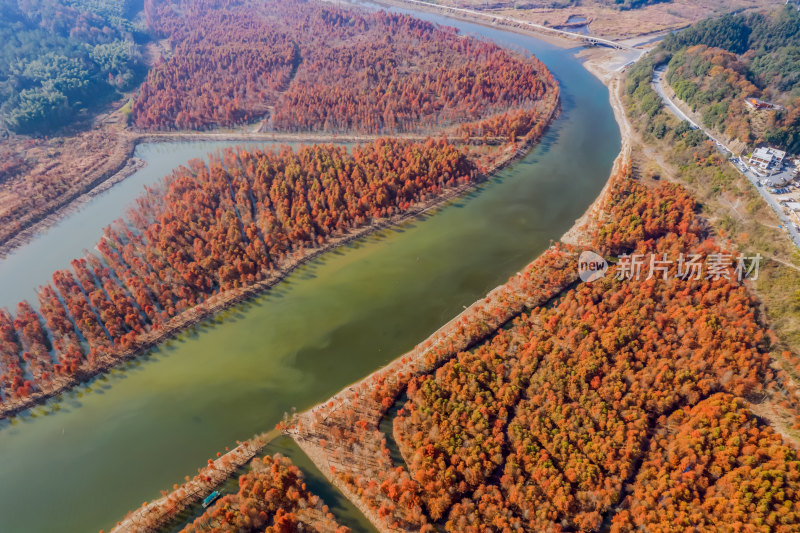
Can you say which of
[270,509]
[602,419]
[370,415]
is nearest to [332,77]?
[370,415]

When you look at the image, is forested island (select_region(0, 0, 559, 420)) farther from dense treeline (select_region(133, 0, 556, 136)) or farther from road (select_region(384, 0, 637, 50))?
road (select_region(384, 0, 637, 50))

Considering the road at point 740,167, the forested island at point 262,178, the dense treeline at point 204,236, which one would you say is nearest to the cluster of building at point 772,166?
the road at point 740,167

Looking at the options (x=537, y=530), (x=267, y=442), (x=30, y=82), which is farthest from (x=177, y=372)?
(x=30, y=82)

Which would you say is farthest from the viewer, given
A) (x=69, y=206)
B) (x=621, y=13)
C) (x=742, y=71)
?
(x=621, y=13)

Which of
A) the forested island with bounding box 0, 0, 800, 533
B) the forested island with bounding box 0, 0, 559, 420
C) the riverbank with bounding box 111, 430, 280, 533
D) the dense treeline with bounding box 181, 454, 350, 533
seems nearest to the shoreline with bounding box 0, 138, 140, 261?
the forested island with bounding box 0, 0, 800, 533

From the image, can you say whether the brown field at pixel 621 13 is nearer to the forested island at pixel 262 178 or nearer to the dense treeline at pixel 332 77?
the dense treeline at pixel 332 77

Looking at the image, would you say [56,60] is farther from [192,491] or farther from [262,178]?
[192,491]

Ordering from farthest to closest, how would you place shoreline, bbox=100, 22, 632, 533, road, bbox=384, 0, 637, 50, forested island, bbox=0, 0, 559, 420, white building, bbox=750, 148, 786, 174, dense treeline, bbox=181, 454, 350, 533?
road, bbox=384, 0, 637, 50 < white building, bbox=750, 148, 786, 174 < forested island, bbox=0, 0, 559, 420 < shoreline, bbox=100, 22, 632, 533 < dense treeline, bbox=181, 454, 350, 533

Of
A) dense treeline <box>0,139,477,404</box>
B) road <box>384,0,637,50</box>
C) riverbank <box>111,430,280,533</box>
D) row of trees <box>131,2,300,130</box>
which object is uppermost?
road <box>384,0,637,50</box>
